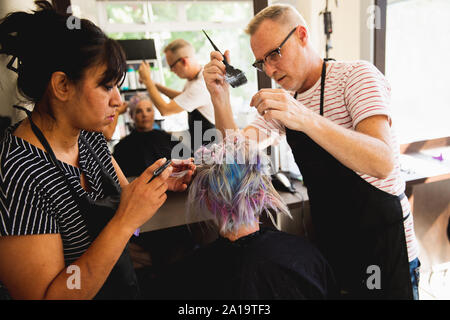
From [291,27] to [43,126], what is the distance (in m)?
0.98

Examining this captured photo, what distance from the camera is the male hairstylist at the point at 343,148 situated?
929 mm

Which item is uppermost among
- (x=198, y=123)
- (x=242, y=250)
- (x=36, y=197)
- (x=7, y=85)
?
(x=7, y=85)

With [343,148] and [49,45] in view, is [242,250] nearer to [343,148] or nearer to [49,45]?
[343,148]

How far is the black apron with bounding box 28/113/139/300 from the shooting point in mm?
866

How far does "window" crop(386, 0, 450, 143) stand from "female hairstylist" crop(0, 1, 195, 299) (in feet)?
7.44

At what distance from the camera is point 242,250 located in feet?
4.00

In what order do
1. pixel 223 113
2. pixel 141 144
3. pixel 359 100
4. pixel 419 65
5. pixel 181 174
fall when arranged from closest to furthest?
pixel 359 100, pixel 181 174, pixel 223 113, pixel 141 144, pixel 419 65

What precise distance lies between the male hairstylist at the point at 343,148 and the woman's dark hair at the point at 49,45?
0.51 m

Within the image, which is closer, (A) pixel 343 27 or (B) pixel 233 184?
(B) pixel 233 184

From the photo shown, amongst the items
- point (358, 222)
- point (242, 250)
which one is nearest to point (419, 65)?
point (358, 222)

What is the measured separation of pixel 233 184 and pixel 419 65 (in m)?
2.17

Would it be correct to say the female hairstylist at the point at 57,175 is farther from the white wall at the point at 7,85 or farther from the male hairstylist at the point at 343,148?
the male hairstylist at the point at 343,148

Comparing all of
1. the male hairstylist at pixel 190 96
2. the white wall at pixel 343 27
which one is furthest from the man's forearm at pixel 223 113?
the white wall at pixel 343 27

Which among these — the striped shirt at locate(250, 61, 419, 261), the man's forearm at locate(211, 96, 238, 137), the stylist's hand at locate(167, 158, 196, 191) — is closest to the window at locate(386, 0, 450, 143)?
the striped shirt at locate(250, 61, 419, 261)
